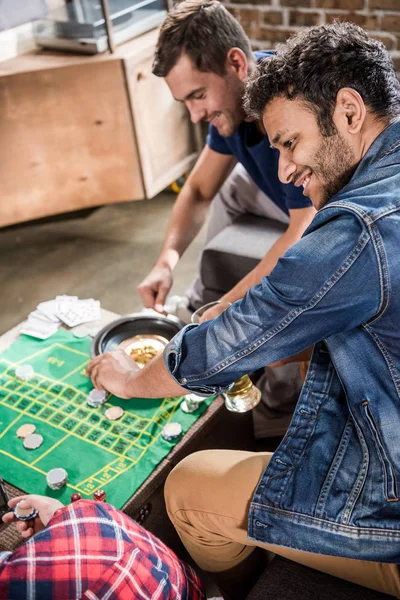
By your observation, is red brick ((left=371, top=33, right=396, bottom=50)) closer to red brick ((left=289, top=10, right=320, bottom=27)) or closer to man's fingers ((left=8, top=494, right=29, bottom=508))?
red brick ((left=289, top=10, right=320, bottom=27))

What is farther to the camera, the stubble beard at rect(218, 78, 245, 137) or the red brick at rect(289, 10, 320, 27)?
the red brick at rect(289, 10, 320, 27)

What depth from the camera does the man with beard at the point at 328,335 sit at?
104 cm

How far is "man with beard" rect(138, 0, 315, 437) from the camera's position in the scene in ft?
5.94

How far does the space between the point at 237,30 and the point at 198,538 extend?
143cm

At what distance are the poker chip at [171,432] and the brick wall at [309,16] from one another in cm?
222

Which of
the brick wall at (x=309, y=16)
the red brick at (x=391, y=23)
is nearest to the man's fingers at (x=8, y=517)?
the brick wall at (x=309, y=16)

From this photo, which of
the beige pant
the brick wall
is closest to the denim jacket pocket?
the beige pant

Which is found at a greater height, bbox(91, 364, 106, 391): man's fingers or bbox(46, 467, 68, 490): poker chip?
bbox(91, 364, 106, 391): man's fingers

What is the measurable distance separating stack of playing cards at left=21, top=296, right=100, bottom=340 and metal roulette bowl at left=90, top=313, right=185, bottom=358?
0.16 metres

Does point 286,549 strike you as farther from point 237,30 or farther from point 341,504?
point 237,30

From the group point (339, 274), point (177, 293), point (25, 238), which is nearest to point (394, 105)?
point (339, 274)

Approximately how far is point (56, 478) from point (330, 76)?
104 cm

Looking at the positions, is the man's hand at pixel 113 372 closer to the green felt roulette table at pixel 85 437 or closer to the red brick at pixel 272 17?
the green felt roulette table at pixel 85 437

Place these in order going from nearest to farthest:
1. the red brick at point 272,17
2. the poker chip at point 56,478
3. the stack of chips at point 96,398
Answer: the poker chip at point 56,478 → the stack of chips at point 96,398 → the red brick at point 272,17
